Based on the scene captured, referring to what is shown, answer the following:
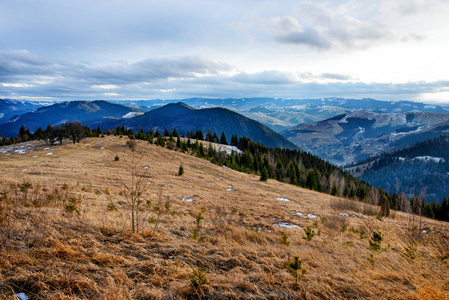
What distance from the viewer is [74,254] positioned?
4473mm

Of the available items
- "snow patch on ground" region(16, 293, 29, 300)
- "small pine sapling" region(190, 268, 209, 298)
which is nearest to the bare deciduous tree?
"snow patch on ground" region(16, 293, 29, 300)

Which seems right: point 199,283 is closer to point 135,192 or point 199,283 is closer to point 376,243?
point 135,192

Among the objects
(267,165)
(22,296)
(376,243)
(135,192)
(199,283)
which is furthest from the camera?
(267,165)

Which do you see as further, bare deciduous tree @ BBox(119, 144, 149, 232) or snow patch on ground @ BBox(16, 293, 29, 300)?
bare deciduous tree @ BBox(119, 144, 149, 232)

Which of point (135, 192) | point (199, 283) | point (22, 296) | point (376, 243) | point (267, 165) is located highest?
point (135, 192)

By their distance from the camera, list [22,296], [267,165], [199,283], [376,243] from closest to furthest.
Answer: [22,296], [199,283], [376,243], [267,165]

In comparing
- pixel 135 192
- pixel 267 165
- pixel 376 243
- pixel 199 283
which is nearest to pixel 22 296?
pixel 199 283

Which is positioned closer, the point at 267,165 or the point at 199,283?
the point at 199,283

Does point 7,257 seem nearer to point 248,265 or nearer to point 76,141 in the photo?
point 248,265

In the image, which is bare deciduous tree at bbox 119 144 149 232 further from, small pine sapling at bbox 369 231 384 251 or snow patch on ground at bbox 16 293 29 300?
small pine sapling at bbox 369 231 384 251

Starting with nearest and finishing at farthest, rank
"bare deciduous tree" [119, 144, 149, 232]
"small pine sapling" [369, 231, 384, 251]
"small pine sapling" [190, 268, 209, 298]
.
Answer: "small pine sapling" [190, 268, 209, 298] < "bare deciduous tree" [119, 144, 149, 232] < "small pine sapling" [369, 231, 384, 251]

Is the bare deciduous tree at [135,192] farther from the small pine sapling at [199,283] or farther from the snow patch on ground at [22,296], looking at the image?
the small pine sapling at [199,283]

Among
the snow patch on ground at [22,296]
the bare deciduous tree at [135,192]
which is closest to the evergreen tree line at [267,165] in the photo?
the bare deciduous tree at [135,192]

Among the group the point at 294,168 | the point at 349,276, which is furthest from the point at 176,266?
the point at 294,168
